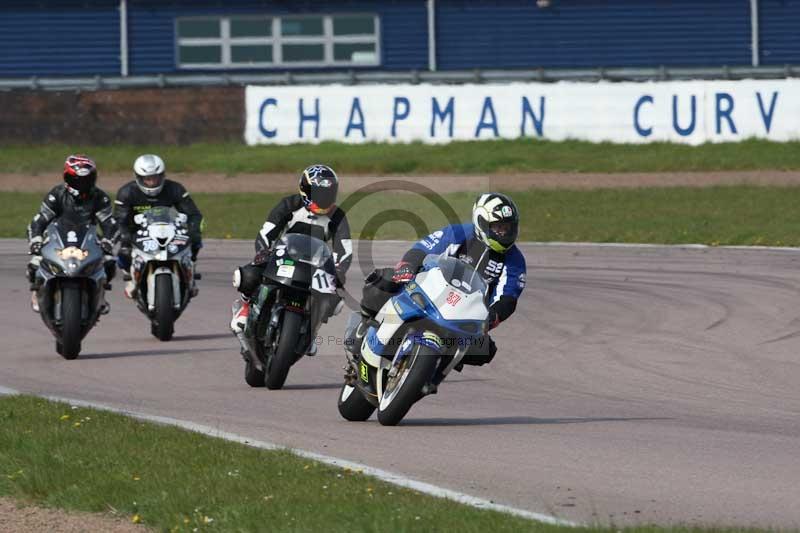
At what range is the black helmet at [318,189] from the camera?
1228 centimetres

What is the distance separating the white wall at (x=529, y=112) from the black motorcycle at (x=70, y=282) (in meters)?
16.7

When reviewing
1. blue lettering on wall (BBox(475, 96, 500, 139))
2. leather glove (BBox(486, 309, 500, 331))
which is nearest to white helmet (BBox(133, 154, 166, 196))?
leather glove (BBox(486, 309, 500, 331))

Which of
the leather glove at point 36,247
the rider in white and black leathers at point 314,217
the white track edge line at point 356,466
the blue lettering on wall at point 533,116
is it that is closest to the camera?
the white track edge line at point 356,466

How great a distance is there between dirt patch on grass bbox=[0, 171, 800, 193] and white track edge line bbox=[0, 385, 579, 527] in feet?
54.9

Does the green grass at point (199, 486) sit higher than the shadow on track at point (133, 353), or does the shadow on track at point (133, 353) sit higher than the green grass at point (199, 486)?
the shadow on track at point (133, 353)

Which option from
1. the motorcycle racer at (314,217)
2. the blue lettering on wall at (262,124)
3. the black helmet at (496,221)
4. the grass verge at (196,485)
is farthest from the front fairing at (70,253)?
the blue lettering on wall at (262,124)

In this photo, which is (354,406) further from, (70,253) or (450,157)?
(450,157)

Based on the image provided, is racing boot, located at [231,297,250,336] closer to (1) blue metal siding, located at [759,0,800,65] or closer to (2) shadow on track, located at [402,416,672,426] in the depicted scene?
(2) shadow on track, located at [402,416,672,426]

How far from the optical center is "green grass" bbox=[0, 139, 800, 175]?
28.5 m

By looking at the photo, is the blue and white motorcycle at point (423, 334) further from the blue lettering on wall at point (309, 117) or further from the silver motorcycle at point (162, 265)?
the blue lettering on wall at point (309, 117)

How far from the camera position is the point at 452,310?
944cm

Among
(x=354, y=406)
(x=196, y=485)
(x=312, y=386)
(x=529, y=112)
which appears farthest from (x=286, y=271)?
(x=529, y=112)

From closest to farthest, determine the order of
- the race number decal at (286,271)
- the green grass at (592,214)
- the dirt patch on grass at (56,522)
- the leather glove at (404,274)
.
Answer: the dirt patch on grass at (56,522) < the leather glove at (404,274) < the race number decal at (286,271) < the green grass at (592,214)

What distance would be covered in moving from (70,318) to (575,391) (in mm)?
4370
